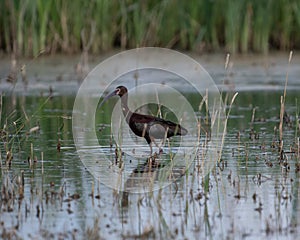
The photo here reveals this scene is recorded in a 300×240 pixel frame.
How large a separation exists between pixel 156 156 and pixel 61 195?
1.51 meters

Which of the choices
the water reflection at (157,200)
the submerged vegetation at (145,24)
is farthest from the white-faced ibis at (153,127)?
the submerged vegetation at (145,24)

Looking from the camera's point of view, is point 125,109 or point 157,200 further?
point 125,109

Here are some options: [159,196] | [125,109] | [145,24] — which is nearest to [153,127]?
[125,109]

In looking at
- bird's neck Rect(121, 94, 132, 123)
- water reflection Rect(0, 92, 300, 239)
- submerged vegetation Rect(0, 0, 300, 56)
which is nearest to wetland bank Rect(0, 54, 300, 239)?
water reflection Rect(0, 92, 300, 239)

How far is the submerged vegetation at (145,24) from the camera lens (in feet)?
43.9

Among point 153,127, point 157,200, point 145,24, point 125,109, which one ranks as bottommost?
point 157,200

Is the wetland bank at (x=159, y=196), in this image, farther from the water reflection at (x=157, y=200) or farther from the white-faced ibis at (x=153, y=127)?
the white-faced ibis at (x=153, y=127)

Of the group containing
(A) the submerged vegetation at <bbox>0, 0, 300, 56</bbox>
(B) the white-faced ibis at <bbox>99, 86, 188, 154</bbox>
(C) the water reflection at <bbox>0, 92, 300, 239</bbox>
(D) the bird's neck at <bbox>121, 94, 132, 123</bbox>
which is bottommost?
(C) the water reflection at <bbox>0, 92, 300, 239</bbox>

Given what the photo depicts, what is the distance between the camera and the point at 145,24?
45.2ft

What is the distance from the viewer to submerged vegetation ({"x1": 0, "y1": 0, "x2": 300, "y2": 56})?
13375 mm

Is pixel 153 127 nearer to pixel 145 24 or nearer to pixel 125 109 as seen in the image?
pixel 125 109

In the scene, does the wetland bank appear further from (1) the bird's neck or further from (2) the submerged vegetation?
(2) the submerged vegetation

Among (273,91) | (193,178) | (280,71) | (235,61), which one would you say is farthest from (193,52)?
(193,178)

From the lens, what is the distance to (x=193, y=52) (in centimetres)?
1429
